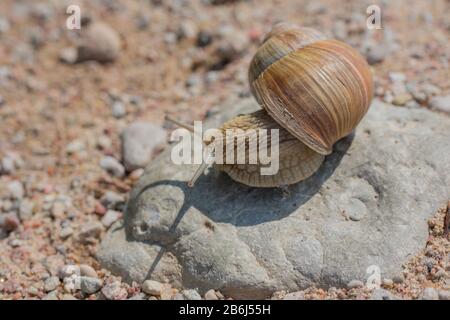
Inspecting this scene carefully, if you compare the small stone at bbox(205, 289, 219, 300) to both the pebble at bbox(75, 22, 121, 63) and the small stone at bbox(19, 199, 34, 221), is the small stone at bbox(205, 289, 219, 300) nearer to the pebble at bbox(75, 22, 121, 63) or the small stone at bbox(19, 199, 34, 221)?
the small stone at bbox(19, 199, 34, 221)

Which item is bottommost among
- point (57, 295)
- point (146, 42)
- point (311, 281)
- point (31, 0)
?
point (57, 295)

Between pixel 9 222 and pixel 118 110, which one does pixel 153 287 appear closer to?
pixel 9 222

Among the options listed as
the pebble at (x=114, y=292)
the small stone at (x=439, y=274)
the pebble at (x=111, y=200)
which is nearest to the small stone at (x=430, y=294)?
the small stone at (x=439, y=274)

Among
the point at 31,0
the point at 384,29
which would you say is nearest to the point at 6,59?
the point at 31,0

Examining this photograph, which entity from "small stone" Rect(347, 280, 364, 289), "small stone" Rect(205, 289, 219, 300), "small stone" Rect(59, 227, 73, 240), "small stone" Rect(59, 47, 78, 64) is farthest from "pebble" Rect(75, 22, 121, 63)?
"small stone" Rect(347, 280, 364, 289)

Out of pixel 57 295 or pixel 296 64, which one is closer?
pixel 296 64

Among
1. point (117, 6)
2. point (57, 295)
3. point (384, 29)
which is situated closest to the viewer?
point (57, 295)

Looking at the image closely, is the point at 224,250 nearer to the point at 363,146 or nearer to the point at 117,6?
the point at 363,146

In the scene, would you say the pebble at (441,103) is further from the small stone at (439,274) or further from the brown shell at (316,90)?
the small stone at (439,274)
